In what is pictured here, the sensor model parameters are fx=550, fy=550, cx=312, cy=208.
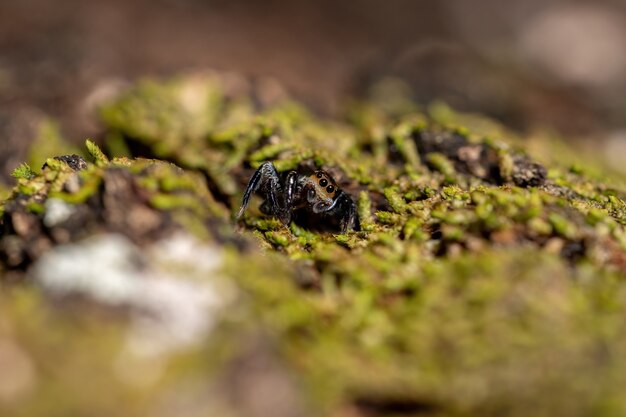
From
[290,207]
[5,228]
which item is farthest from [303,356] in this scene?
[5,228]

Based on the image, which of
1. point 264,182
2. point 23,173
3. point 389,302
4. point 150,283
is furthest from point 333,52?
point 150,283

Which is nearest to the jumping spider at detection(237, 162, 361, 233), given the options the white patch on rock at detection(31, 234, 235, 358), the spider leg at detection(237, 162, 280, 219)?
the spider leg at detection(237, 162, 280, 219)

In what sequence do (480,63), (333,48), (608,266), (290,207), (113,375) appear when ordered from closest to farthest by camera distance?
(113,375), (608,266), (290,207), (480,63), (333,48)

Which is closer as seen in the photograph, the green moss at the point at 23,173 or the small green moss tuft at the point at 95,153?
the green moss at the point at 23,173

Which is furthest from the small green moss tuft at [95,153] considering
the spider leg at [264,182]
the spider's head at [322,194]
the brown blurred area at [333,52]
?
the brown blurred area at [333,52]

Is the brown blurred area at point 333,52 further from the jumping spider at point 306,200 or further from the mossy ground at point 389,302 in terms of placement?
the mossy ground at point 389,302

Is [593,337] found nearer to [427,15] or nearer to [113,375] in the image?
[113,375]
